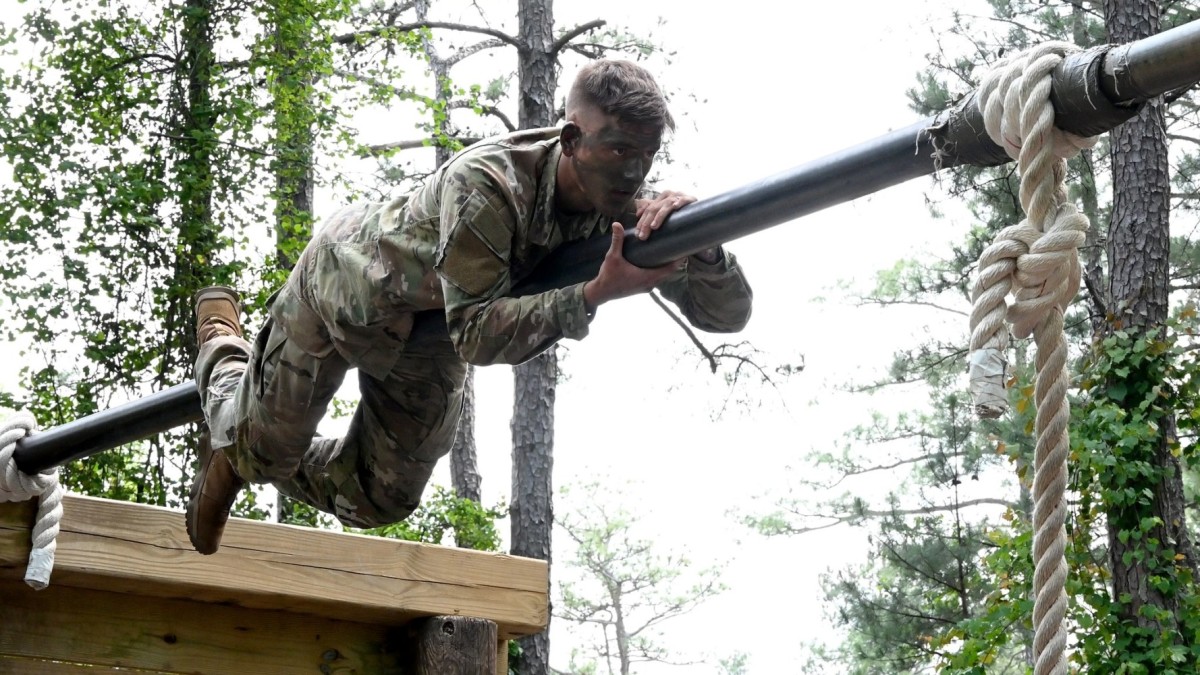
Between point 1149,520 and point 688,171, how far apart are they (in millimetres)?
5271

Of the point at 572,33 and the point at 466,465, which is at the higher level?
the point at 572,33

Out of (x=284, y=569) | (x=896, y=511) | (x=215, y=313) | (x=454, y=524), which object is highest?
(x=896, y=511)

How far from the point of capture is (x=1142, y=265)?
7.38 m

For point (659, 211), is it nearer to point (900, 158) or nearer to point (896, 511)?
point (900, 158)

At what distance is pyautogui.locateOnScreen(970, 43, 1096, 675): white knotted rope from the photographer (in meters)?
1.36

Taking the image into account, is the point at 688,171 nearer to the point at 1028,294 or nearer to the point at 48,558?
the point at 48,558

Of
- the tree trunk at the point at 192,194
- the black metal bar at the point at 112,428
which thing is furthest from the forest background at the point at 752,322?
the black metal bar at the point at 112,428

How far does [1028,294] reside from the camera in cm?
139

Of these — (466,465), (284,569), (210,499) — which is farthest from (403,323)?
(466,465)

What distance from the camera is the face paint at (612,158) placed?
7.45ft

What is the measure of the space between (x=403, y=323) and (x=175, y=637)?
1219 mm

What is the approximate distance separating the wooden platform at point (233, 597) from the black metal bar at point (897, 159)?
4.10ft

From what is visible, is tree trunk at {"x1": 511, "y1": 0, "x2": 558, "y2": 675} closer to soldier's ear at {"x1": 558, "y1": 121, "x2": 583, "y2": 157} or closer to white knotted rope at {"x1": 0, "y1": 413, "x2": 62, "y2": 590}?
white knotted rope at {"x1": 0, "y1": 413, "x2": 62, "y2": 590}

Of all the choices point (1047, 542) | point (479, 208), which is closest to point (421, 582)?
point (479, 208)
